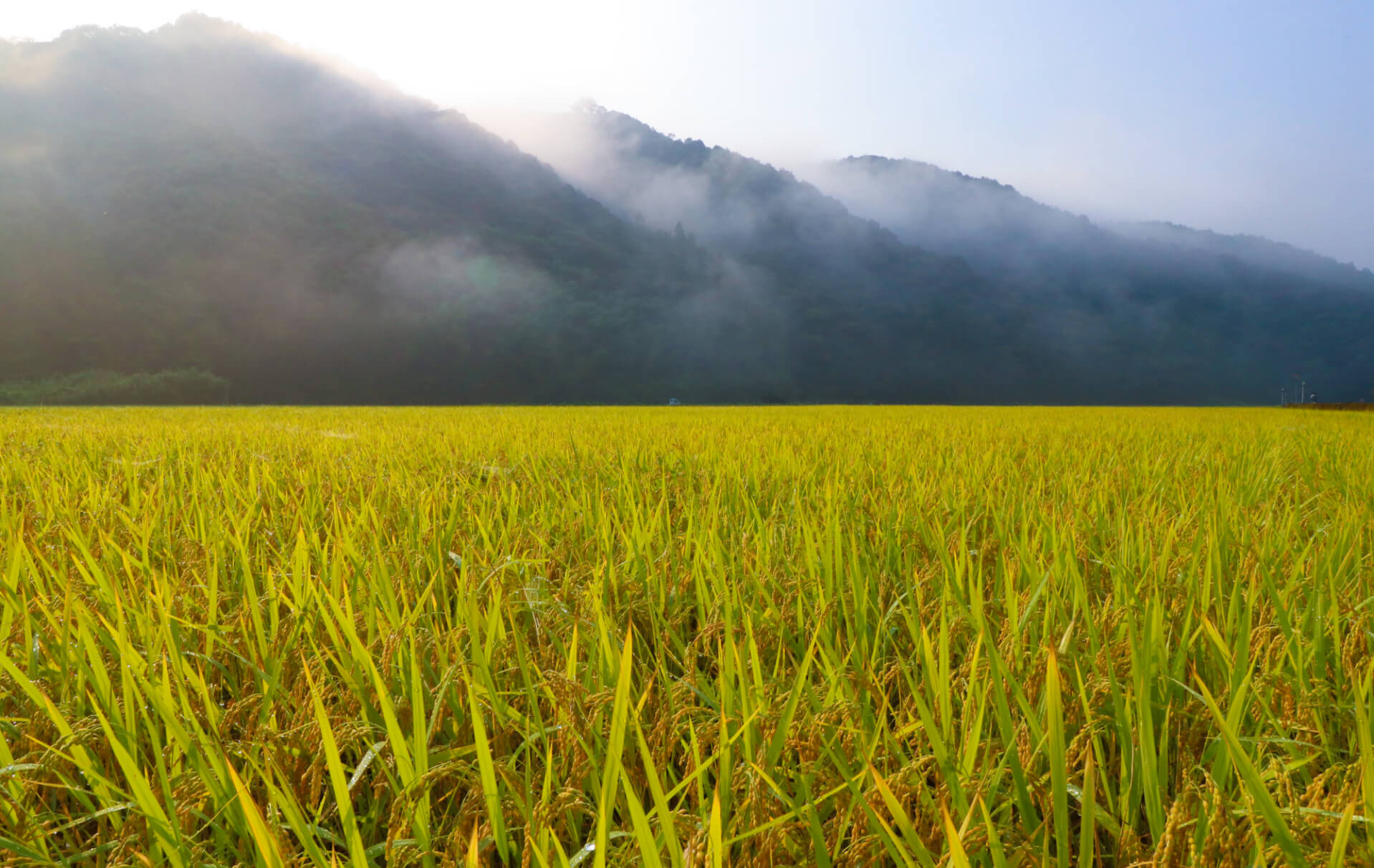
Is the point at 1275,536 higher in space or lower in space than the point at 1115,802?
higher

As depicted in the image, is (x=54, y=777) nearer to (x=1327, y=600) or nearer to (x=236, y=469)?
(x=1327, y=600)

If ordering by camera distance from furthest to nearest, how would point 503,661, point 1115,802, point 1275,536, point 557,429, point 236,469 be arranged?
1. point 557,429
2. point 236,469
3. point 1275,536
4. point 503,661
5. point 1115,802

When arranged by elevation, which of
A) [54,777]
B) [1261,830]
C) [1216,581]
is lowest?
[54,777]

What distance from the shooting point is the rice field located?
0.74 m

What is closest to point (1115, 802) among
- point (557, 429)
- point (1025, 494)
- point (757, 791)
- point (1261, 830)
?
point (1261, 830)

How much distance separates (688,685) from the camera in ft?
3.34

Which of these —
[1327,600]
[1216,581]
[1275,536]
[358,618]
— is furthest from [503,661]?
[1275,536]

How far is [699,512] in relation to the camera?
93.4 inches

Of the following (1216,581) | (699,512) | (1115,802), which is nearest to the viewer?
(1115,802)

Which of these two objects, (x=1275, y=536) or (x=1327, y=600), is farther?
(x=1275, y=536)

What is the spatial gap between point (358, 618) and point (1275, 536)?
2370 mm

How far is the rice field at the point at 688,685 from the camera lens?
2.44 ft

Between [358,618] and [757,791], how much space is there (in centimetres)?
98

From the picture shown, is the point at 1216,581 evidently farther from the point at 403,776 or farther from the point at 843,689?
the point at 403,776
